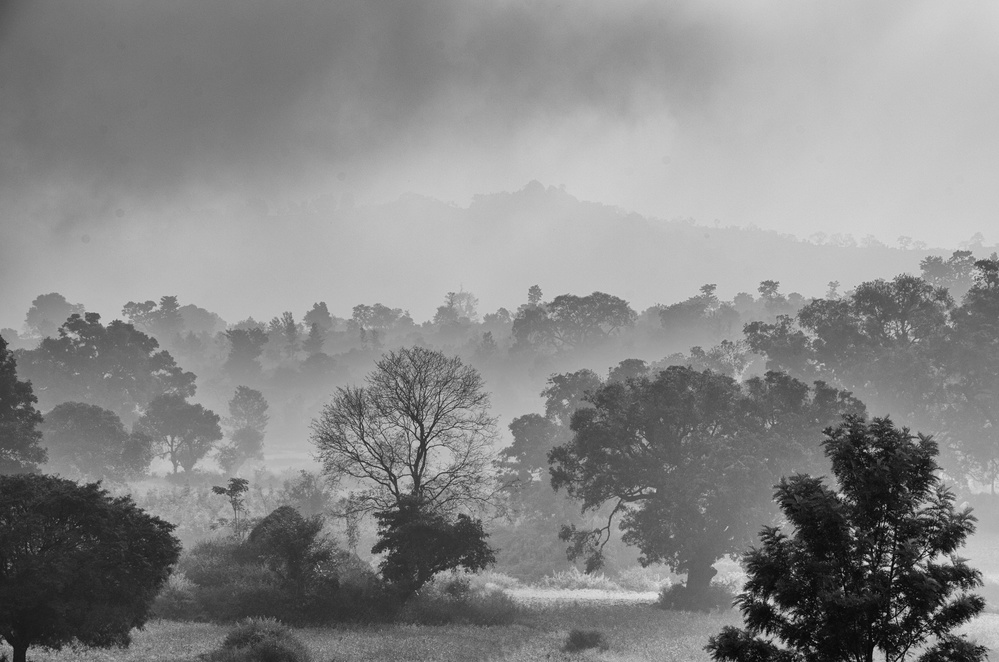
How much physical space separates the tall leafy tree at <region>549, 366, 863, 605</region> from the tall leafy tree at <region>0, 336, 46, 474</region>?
130ft

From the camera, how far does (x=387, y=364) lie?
118ft

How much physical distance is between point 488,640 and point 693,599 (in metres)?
16.7

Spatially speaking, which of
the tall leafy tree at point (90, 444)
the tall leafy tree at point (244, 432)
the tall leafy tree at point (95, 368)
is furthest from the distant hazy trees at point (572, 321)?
the tall leafy tree at point (90, 444)

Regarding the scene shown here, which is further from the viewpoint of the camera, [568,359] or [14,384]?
[568,359]

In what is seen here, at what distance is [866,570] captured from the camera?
37.4 ft

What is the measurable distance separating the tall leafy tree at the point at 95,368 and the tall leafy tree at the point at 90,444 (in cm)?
2134

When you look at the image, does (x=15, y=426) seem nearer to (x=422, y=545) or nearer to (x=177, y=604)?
(x=177, y=604)

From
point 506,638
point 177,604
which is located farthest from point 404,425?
point 177,604

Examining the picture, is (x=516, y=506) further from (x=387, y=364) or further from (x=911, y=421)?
(x=911, y=421)

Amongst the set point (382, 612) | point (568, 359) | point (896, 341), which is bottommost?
point (382, 612)

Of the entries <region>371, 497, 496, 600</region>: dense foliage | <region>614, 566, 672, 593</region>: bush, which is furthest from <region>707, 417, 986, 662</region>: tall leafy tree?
<region>614, 566, 672, 593</region>: bush

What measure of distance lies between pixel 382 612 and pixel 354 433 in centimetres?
948

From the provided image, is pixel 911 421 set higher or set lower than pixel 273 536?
higher

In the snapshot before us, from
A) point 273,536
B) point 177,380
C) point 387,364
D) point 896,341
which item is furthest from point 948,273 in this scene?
point 177,380
